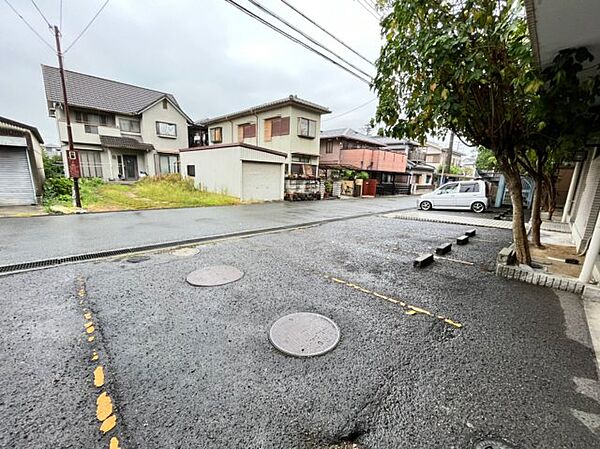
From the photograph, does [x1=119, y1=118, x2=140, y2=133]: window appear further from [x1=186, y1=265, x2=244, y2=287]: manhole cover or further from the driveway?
[x1=186, y1=265, x2=244, y2=287]: manhole cover

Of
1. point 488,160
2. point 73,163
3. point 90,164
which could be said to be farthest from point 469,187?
point 90,164

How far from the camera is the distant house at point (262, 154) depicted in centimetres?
1447

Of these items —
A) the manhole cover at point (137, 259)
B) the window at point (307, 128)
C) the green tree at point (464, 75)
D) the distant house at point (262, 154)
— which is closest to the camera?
the green tree at point (464, 75)

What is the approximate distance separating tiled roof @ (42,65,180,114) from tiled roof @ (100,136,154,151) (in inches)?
77.6

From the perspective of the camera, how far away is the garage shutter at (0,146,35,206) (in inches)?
400

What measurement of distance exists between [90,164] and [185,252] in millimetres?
19308

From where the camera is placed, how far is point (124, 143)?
1939cm

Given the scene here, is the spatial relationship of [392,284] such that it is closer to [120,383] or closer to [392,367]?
[392,367]

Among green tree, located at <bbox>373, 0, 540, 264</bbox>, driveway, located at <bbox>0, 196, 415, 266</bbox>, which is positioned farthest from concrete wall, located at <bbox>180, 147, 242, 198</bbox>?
green tree, located at <bbox>373, 0, 540, 264</bbox>

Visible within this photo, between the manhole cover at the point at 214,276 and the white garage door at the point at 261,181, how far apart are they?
10.3 m

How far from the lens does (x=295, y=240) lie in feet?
22.2

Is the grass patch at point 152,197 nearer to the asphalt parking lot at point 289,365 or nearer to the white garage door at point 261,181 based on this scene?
the white garage door at point 261,181

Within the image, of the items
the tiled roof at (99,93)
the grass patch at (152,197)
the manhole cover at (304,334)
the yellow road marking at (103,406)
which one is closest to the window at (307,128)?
the grass patch at (152,197)

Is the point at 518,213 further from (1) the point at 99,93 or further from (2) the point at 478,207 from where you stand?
(1) the point at 99,93
